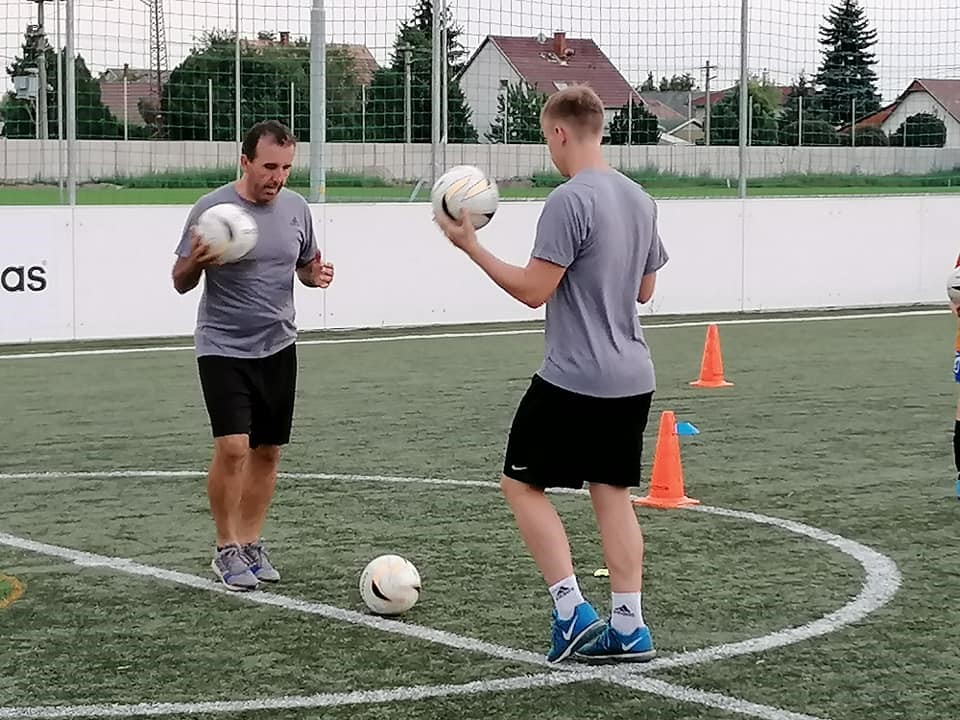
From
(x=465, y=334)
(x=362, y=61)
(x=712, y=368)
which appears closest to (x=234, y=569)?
(x=712, y=368)

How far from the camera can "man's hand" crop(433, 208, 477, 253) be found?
577cm

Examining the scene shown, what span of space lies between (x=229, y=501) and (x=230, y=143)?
1043cm

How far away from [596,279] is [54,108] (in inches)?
444

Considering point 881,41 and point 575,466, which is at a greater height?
point 881,41

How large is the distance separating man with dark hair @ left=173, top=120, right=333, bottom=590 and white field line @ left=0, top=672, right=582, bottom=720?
154 cm

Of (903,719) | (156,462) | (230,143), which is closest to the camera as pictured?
(903,719)

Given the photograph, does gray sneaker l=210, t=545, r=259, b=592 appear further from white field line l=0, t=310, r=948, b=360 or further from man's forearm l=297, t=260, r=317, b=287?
white field line l=0, t=310, r=948, b=360

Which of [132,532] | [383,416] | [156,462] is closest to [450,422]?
[383,416]

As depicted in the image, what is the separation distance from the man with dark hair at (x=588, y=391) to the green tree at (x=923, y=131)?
53.5ft

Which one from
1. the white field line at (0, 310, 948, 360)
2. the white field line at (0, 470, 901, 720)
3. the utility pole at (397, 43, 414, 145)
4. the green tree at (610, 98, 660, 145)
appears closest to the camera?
the white field line at (0, 470, 901, 720)

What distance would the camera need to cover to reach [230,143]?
17031 millimetres

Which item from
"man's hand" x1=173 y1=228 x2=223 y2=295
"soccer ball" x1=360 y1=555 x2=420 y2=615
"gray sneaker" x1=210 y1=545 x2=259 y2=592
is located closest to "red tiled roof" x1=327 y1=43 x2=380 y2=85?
"man's hand" x1=173 y1=228 x2=223 y2=295

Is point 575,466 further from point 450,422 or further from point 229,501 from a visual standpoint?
point 450,422

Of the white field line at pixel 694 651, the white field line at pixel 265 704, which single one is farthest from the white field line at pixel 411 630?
the white field line at pixel 265 704
